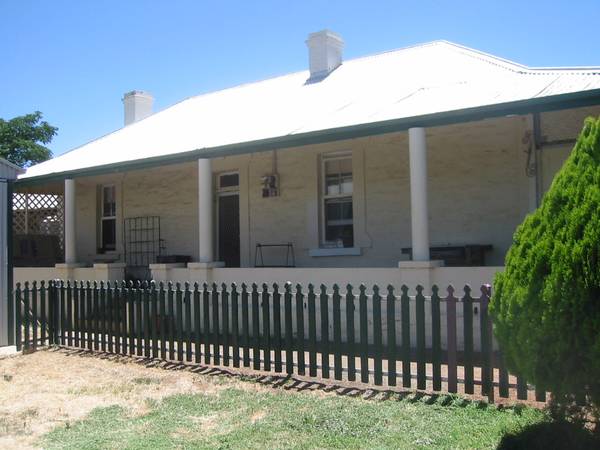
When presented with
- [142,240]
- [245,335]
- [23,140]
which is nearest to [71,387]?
[245,335]

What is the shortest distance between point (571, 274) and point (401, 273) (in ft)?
15.0

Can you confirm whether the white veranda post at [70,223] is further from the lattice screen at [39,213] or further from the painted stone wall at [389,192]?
the lattice screen at [39,213]

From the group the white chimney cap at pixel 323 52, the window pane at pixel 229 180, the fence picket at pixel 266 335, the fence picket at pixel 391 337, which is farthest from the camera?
the white chimney cap at pixel 323 52

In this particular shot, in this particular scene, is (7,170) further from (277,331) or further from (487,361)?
(487,361)

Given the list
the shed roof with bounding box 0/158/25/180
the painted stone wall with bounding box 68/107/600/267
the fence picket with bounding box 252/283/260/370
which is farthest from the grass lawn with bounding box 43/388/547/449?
the shed roof with bounding box 0/158/25/180

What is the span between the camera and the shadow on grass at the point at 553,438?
13.9 feet

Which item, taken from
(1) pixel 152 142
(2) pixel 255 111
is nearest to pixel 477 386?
(2) pixel 255 111

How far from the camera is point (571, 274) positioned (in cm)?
373

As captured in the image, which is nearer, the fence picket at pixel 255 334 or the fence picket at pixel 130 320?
the fence picket at pixel 255 334

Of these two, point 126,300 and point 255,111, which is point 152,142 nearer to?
point 255,111

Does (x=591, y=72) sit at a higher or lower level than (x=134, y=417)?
higher

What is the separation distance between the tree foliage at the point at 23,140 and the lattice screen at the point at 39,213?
59.1ft

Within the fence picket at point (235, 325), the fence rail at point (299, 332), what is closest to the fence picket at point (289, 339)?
the fence rail at point (299, 332)

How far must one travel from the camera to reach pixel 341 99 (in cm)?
1111
